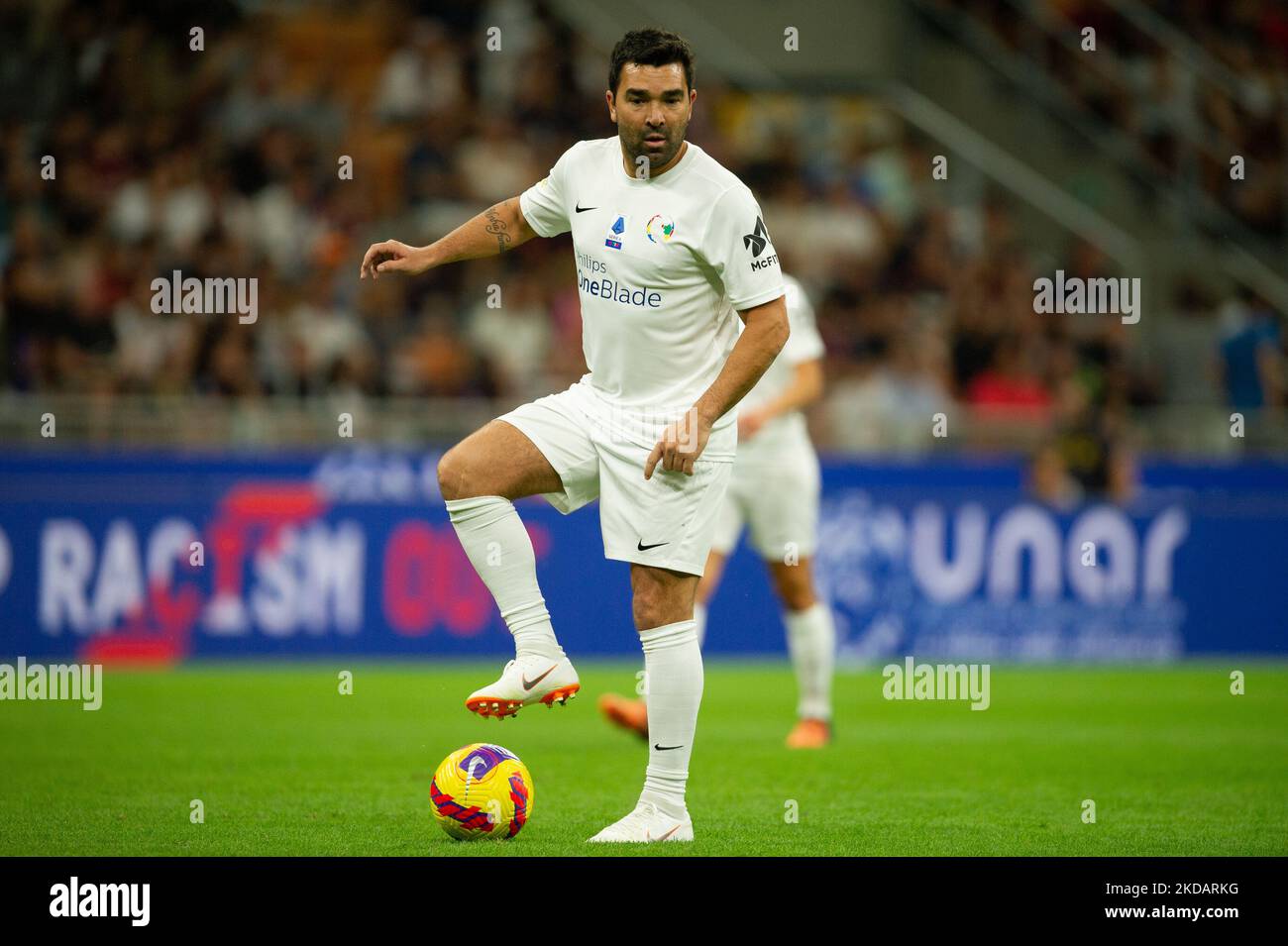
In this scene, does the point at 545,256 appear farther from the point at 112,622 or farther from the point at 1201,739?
the point at 1201,739

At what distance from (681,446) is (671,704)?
927 mm

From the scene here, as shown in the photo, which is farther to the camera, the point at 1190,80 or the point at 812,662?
the point at 1190,80

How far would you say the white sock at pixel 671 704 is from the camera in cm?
639

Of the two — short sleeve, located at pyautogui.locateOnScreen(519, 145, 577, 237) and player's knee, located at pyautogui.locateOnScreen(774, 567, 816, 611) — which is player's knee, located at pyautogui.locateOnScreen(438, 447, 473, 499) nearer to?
short sleeve, located at pyautogui.locateOnScreen(519, 145, 577, 237)

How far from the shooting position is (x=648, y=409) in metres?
6.53

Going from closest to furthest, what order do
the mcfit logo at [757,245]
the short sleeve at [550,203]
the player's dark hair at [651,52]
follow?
1. the player's dark hair at [651,52]
2. the mcfit logo at [757,245]
3. the short sleeve at [550,203]

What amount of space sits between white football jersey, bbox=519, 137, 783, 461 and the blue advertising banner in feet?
25.4

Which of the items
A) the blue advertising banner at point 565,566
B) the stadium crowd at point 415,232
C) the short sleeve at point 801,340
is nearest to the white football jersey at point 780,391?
the short sleeve at point 801,340

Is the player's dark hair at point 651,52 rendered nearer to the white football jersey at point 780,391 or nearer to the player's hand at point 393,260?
the player's hand at point 393,260

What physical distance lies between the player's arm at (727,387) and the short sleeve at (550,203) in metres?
0.88

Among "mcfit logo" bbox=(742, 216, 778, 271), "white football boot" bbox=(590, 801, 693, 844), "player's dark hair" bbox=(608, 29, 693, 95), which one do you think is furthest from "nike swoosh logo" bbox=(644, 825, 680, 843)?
"player's dark hair" bbox=(608, 29, 693, 95)

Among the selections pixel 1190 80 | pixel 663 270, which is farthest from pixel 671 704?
pixel 1190 80

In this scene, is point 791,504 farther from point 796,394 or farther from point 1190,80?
point 1190,80

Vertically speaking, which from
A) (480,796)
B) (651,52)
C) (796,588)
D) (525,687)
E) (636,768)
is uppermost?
(651,52)
